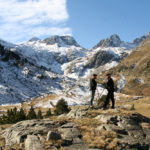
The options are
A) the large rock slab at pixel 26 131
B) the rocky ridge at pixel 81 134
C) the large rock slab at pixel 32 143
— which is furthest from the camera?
the large rock slab at pixel 26 131

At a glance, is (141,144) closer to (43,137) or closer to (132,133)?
(132,133)

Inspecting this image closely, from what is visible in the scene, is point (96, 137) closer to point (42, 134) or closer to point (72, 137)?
point (72, 137)

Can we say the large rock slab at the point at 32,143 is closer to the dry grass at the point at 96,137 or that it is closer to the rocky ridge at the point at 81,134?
the rocky ridge at the point at 81,134

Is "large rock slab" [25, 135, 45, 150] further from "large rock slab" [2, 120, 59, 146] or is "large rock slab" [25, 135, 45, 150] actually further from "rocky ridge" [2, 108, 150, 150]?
"large rock slab" [2, 120, 59, 146]

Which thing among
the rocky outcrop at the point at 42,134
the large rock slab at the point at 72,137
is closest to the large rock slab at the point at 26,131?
the rocky outcrop at the point at 42,134

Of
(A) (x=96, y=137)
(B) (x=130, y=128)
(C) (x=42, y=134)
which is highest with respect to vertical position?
(C) (x=42, y=134)

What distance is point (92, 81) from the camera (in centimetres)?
2730

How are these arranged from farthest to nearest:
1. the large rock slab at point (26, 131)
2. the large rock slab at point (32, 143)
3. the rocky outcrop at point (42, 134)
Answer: the large rock slab at point (26, 131) < the rocky outcrop at point (42, 134) < the large rock slab at point (32, 143)

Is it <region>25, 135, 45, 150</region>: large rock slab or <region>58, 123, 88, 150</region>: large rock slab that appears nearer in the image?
<region>25, 135, 45, 150</region>: large rock slab

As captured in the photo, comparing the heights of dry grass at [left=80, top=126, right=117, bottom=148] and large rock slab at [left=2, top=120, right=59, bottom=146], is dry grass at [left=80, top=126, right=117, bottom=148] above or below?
below

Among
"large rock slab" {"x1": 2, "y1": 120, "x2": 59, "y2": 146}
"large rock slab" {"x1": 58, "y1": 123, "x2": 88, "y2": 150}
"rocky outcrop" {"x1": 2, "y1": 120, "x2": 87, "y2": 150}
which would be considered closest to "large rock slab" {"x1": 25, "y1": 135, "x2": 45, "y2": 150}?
"rocky outcrop" {"x1": 2, "y1": 120, "x2": 87, "y2": 150}

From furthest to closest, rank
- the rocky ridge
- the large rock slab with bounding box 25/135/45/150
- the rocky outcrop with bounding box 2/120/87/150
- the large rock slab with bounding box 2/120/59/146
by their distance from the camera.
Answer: the large rock slab with bounding box 2/120/59/146 < the rocky ridge < the rocky outcrop with bounding box 2/120/87/150 < the large rock slab with bounding box 25/135/45/150

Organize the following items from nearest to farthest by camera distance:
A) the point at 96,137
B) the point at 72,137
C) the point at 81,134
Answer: the point at 96,137 → the point at 72,137 → the point at 81,134

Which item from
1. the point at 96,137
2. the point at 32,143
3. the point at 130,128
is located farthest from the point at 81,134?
the point at 130,128
